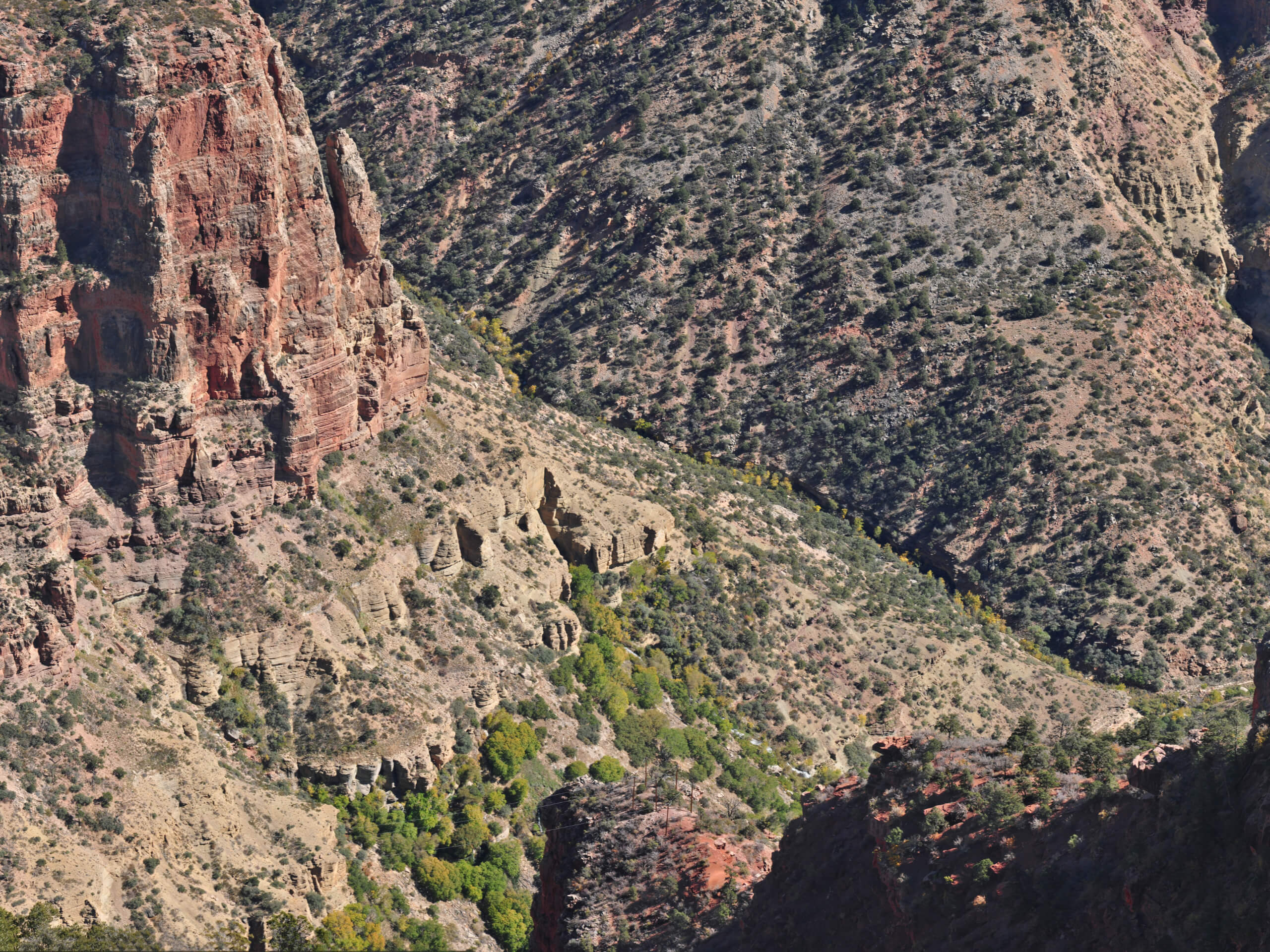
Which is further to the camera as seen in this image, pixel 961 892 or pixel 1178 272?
pixel 1178 272

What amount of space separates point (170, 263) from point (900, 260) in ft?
265

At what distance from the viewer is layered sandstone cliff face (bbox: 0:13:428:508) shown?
300ft

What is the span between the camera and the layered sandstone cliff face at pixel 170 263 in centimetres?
9138

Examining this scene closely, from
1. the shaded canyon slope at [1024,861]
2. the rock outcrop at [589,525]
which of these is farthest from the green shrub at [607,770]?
the shaded canyon slope at [1024,861]

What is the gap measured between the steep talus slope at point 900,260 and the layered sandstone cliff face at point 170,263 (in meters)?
56.4

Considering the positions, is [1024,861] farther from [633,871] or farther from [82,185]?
[82,185]

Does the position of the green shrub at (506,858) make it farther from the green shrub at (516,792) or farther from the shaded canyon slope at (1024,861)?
the shaded canyon slope at (1024,861)

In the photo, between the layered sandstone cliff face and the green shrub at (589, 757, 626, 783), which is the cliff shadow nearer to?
the layered sandstone cliff face

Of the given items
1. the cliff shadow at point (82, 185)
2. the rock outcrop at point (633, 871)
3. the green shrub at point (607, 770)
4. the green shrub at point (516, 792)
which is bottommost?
the green shrub at point (516, 792)

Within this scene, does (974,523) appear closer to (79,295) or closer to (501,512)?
(501,512)

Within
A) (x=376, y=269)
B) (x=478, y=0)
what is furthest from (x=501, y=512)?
(x=478, y=0)

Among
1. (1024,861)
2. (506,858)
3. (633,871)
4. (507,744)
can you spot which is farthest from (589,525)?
(1024,861)

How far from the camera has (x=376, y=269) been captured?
106 metres

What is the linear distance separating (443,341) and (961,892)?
84.8 m
